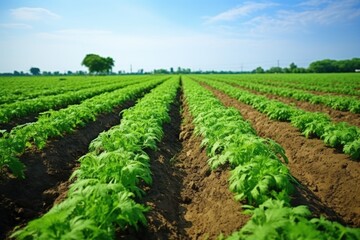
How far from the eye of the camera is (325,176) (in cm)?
589

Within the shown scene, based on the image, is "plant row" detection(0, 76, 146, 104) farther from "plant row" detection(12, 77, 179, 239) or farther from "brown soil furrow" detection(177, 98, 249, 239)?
"plant row" detection(12, 77, 179, 239)

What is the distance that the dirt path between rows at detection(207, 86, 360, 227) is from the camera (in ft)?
14.9

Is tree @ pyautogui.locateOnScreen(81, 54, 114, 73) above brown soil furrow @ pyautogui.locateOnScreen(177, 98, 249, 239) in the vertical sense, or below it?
above

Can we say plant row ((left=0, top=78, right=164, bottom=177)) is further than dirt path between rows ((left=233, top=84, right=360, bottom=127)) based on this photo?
No

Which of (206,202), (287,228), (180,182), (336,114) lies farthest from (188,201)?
(336,114)

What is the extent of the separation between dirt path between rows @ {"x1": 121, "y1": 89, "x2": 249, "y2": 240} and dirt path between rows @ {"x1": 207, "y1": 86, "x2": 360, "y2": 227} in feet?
4.17

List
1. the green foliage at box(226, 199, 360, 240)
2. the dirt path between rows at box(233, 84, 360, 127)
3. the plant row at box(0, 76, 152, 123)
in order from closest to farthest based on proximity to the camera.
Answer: the green foliage at box(226, 199, 360, 240)
the plant row at box(0, 76, 152, 123)
the dirt path between rows at box(233, 84, 360, 127)

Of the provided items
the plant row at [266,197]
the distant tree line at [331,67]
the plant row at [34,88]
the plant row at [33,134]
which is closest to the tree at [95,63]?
the plant row at [34,88]

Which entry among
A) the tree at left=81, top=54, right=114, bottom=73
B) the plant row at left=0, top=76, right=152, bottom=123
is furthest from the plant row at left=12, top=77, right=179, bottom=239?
the tree at left=81, top=54, right=114, bottom=73

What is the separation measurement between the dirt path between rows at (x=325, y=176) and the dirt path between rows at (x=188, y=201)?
1.27 metres

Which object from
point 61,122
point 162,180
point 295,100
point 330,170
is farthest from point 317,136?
point 295,100

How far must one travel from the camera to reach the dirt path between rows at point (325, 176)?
455 centimetres

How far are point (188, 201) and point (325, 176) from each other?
10.7ft

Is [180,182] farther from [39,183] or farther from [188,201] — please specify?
[39,183]
